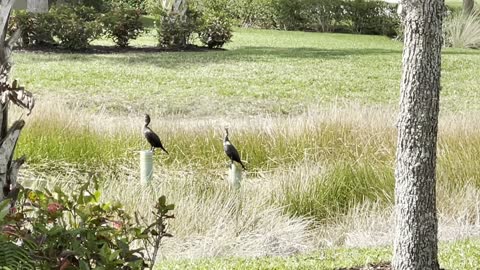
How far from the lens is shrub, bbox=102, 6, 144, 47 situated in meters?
19.2

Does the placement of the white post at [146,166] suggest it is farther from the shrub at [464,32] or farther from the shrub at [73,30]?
the shrub at [464,32]

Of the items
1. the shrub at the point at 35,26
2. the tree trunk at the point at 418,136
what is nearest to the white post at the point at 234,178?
the tree trunk at the point at 418,136

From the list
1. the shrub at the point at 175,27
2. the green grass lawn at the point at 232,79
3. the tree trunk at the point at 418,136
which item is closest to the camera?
the tree trunk at the point at 418,136

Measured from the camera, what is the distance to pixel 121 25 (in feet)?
63.5

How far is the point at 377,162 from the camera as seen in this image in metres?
8.06

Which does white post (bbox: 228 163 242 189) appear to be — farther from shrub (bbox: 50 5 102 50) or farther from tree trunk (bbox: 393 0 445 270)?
shrub (bbox: 50 5 102 50)

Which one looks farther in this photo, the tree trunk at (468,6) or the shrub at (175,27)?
the tree trunk at (468,6)

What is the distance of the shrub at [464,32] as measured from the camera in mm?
22375

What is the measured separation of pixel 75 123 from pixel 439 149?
145 inches

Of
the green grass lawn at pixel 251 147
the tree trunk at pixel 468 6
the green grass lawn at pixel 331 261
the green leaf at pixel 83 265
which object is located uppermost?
the green leaf at pixel 83 265

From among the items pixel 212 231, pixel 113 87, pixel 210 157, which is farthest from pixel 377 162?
pixel 113 87

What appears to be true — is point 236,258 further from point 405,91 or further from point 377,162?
point 377,162

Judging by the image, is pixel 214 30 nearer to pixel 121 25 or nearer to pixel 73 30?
pixel 121 25

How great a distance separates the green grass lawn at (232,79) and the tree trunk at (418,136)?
24.1ft
